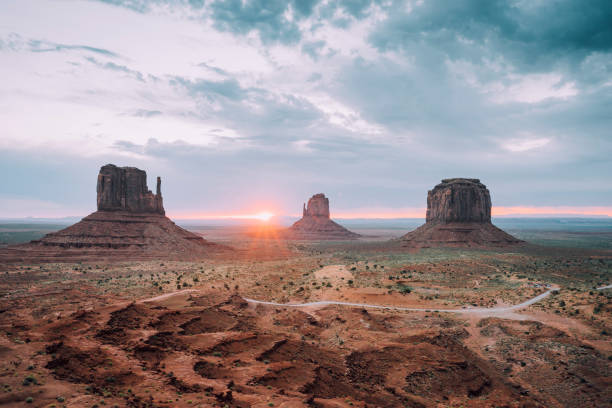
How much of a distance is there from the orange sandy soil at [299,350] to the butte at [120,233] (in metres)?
36.7

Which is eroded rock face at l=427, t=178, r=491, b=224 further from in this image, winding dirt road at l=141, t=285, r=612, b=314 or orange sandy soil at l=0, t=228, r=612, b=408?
winding dirt road at l=141, t=285, r=612, b=314

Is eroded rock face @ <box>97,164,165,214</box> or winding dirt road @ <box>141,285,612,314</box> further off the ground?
eroded rock face @ <box>97,164,165,214</box>

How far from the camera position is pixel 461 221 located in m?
117

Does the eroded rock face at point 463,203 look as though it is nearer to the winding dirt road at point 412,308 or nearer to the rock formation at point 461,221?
the rock formation at point 461,221

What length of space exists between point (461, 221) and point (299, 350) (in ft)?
368

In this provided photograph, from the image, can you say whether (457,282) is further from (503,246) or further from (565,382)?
(503,246)

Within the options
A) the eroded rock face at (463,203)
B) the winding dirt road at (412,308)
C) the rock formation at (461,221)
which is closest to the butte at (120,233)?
the winding dirt road at (412,308)

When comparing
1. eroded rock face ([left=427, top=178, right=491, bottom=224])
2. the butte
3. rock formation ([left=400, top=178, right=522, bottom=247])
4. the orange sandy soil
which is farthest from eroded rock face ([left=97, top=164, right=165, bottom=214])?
eroded rock face ([left=427, top=178, right=491, bottom=224])

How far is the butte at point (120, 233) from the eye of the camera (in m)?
77.3

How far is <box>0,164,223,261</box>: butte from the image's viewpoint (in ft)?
254

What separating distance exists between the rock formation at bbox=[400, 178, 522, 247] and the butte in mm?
80688

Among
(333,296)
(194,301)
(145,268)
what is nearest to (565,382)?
(333,296)

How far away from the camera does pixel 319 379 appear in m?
19.3

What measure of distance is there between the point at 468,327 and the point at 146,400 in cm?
2856
